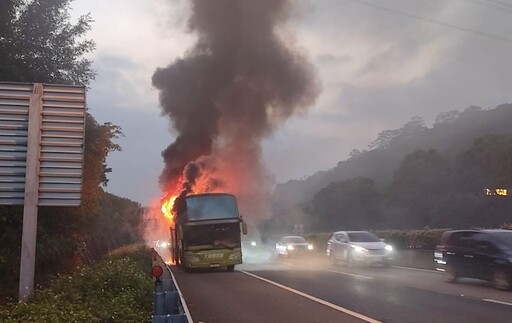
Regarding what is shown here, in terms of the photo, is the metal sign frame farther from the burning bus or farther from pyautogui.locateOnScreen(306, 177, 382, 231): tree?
pyautogui.locateOnScreen(306, 177, 382, 231): tree

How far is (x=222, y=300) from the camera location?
1475 cm

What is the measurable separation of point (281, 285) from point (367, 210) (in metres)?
63.5

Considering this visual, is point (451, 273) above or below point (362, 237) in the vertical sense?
below

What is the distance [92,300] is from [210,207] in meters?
14.9

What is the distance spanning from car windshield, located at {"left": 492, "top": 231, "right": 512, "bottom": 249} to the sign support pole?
41.5 feet

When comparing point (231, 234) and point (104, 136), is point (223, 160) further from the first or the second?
point (104, 136)

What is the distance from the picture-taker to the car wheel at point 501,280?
1570cm

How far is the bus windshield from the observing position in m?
25.7

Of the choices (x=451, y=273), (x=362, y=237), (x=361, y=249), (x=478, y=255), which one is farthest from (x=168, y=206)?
(x=478, y=255)

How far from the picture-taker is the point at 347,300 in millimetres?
13914

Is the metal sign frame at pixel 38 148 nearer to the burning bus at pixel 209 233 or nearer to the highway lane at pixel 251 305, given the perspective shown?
the highway lane at pixel 251 305

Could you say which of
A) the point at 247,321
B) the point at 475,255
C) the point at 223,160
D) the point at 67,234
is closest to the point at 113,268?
the point at 247,321

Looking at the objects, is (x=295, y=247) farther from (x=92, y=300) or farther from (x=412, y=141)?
(x=412, y=141)

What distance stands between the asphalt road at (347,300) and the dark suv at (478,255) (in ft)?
1.30
